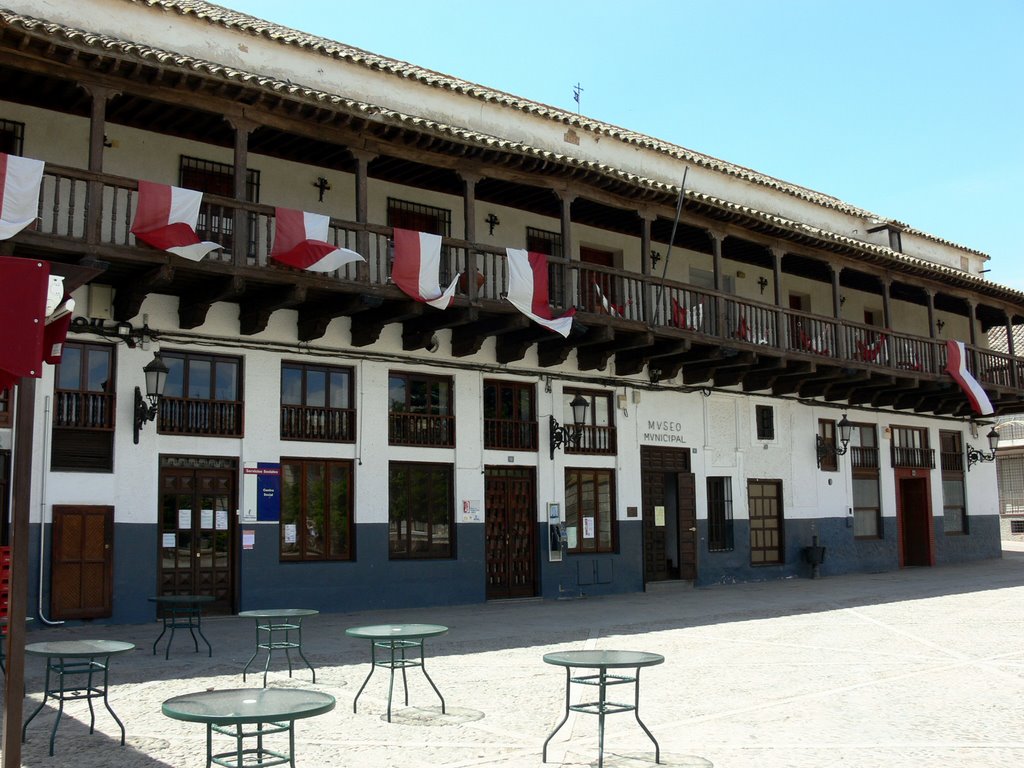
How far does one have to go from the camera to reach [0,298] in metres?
5.34

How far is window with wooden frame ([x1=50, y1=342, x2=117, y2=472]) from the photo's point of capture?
1399 cm

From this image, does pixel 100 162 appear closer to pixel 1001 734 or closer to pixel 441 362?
pixel 441 362

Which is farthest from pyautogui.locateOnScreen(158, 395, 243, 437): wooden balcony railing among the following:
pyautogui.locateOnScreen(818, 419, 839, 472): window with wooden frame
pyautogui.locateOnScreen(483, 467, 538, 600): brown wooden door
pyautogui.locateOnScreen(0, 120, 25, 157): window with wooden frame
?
pyautogui.locateOnScreen(818, 419, 839, 472): window with wooden frame

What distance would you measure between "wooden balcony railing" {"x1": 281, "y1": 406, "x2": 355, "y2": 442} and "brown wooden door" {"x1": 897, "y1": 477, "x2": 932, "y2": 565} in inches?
651

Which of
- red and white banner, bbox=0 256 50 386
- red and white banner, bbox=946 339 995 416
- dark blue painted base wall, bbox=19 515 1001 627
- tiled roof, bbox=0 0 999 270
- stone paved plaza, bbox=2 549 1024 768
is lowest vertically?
stone paved plaza, bbox=2 549 1024 768

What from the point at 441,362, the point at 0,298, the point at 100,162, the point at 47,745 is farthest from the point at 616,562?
the point at 0,298

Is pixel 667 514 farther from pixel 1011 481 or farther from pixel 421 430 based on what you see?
pixel 1011 481

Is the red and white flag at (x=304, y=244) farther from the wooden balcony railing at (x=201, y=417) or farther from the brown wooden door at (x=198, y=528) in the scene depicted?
the brown wooden door at (x=198, y=528)

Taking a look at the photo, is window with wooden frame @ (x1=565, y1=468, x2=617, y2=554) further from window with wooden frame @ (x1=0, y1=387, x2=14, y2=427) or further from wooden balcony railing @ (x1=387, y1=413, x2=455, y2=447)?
window with wooden frame @ (x1=0, y1=387, x2=14, y2=427)

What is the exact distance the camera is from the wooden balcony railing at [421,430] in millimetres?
17078

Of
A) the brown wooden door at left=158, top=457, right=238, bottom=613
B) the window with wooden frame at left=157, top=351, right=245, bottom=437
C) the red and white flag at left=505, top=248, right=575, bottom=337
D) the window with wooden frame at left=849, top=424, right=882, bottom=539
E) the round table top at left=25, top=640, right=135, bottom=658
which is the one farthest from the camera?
the window with wooden frame at left=849, top=424, right=882, bottom=539

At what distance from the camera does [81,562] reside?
45.8ft

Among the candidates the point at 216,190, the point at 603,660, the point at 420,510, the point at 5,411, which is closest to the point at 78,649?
the point at 603,660

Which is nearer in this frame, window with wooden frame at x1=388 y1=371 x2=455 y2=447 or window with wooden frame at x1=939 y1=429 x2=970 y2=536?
window with wooden frame at x1=388 y1=371 x2=455 y2=447
